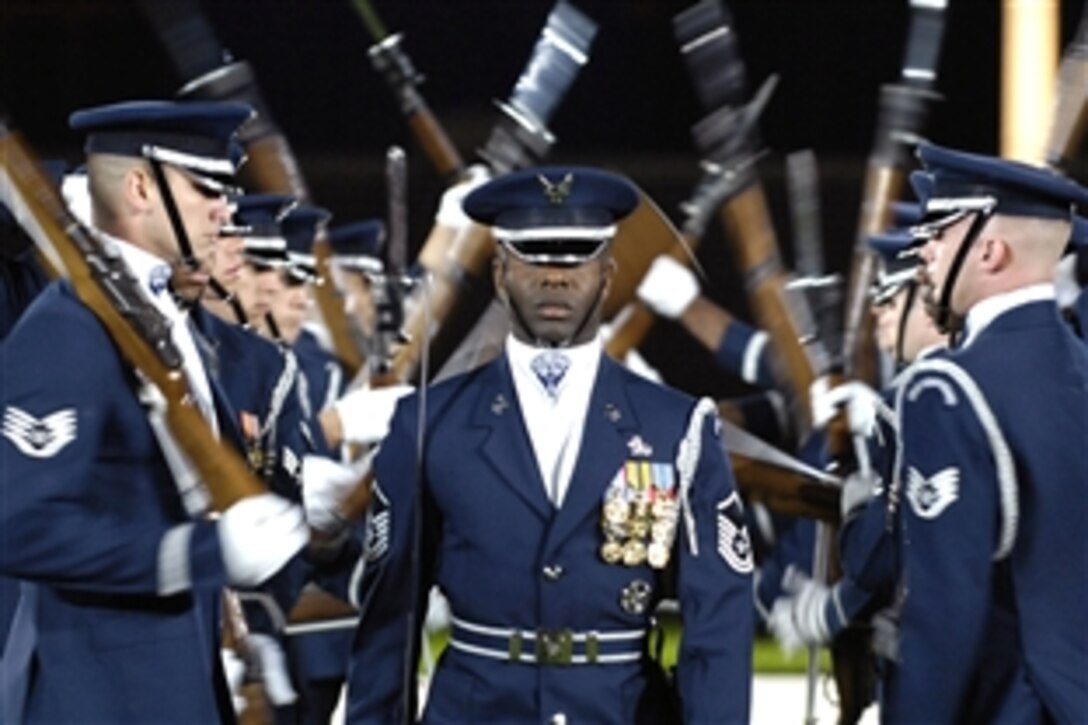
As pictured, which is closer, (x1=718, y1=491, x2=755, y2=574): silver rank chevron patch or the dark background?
(x1=718, y1=491, x2=755, y2=574): silver rank chevron patch

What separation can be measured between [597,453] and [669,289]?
13.5ft

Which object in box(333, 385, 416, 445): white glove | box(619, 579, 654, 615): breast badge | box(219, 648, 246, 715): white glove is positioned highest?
box(219, 648, 246, 715): white glove

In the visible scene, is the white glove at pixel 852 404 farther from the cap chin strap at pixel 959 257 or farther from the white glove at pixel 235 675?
the white glove at pixel 235 675

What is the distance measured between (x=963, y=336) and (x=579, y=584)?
28.6 inches

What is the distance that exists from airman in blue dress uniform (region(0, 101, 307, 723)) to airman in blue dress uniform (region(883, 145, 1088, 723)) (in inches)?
36.9

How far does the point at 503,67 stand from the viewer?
12.9m

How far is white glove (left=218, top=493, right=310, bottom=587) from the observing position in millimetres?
3982

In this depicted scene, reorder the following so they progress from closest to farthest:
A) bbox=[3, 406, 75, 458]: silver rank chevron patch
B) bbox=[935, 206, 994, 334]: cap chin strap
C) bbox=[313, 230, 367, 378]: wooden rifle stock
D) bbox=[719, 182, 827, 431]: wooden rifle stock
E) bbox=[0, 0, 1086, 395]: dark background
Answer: bbox=[3, 406, 75, 458]: silver rank chevron patch < bbox=[935, 206, 994, 334]: cap chin strap < bbox=[719, 182, 827, 431]: wooden rifle stock < bbox=[313, 230, 367, 378]: wooden rifle stock < bbox=[0, 0, 1086, 395]: dark background

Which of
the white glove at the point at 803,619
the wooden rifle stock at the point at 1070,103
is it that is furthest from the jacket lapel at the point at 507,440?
the wooden rifle stock at the point at 1070,103

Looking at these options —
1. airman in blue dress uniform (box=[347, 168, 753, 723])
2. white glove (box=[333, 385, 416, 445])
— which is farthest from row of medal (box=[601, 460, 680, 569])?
white glove (box=[333, 385, 416, 445])

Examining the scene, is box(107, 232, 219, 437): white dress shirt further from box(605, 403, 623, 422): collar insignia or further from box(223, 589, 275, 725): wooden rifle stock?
box(605, 403, 623, 422): collar insignia

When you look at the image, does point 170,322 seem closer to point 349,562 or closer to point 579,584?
point 579,584

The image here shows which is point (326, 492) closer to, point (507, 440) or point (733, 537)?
point (507, 440)

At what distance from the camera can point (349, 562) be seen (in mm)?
5836
